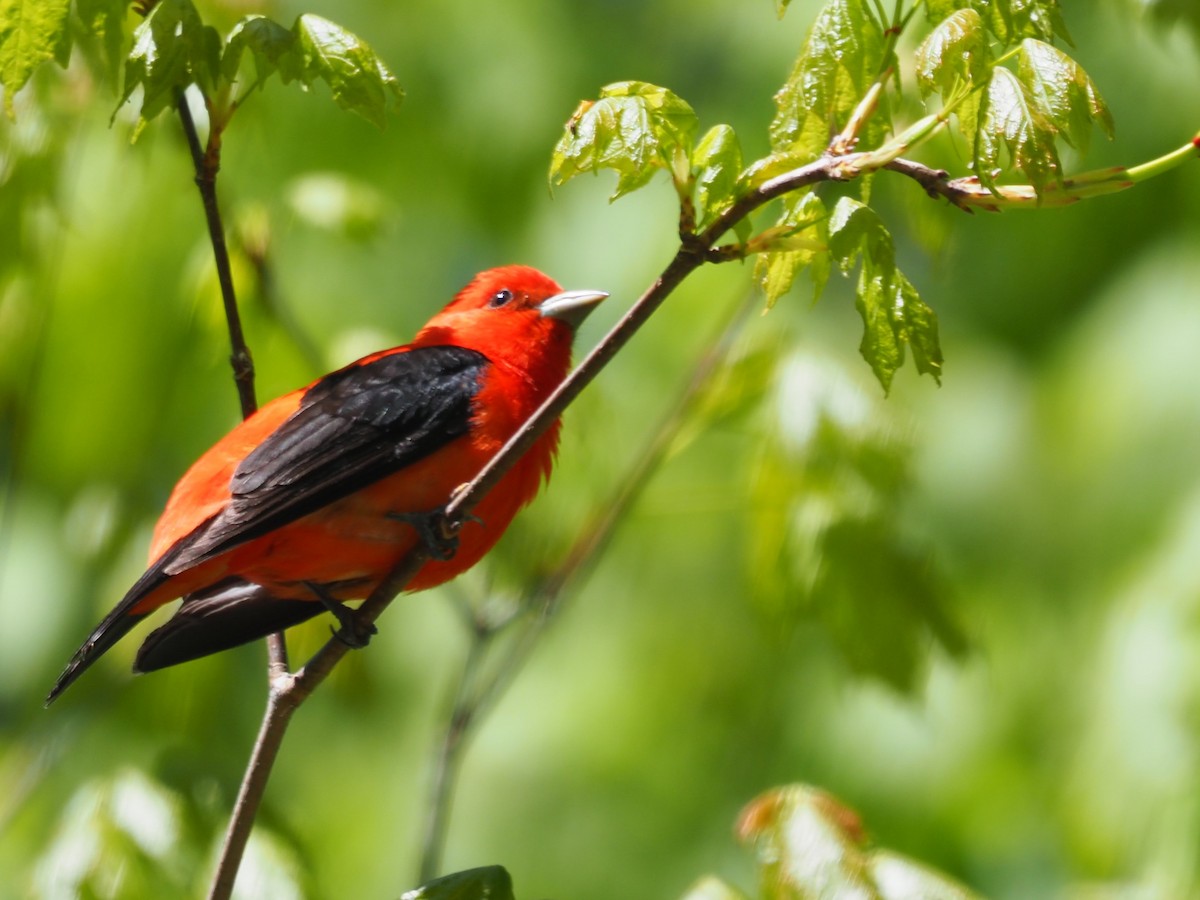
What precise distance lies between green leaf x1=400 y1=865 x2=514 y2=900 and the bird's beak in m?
1.55

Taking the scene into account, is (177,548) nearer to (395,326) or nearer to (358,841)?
(395,326)

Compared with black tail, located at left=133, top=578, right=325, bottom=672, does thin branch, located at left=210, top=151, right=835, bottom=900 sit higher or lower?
higher

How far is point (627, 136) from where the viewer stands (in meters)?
1.85

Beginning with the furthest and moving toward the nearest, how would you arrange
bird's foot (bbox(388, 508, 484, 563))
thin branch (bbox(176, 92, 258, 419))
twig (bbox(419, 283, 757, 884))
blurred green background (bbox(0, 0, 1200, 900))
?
1. blurred green background (bbox(0, 0, 1200, 900))
2. twig (bbox(419, 283, 757, 884))
3. bird's foot (bbox(388, 508, 484, 563))
4. thin branch (bbox(176, 92, 258, 419))

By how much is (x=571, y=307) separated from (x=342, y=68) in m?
1.37

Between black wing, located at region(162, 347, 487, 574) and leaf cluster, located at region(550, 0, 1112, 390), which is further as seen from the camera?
black wing, located at region(162, 347, 487, 574)

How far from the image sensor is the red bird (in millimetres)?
2865

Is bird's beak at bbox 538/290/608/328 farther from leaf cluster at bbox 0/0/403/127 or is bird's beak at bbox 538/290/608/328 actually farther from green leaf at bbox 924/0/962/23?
green leaf at bbox 924/0/962/23

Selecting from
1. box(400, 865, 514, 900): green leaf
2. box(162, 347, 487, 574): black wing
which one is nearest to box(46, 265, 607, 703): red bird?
box(162, 347, 487, 574): black wing

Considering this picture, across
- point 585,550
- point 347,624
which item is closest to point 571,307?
point 585,550

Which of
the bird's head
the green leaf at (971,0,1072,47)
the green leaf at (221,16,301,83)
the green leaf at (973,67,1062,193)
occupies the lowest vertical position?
the bird's head

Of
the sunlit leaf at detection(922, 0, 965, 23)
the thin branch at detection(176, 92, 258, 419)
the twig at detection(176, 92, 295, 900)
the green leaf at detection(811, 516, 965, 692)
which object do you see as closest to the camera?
the sunlit leaf at detection(922, 0, 965, 23)

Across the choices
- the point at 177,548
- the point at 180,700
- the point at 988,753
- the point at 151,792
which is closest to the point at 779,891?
the point at 151,792

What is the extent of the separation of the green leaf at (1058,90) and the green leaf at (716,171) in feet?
1.18
